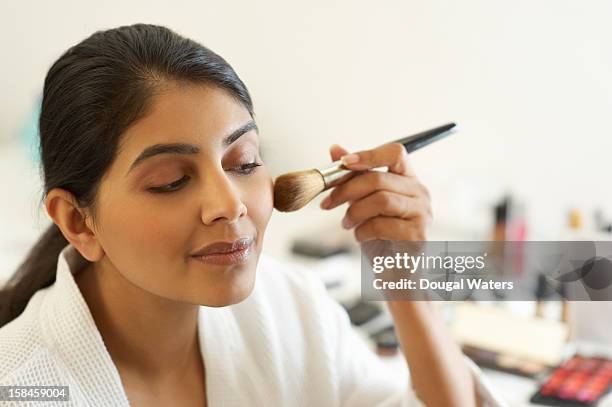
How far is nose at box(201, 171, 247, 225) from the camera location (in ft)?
2.08

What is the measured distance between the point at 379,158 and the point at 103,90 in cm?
31

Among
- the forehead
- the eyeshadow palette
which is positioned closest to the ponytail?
the forehead

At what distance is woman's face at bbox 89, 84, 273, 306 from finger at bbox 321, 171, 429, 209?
18cm

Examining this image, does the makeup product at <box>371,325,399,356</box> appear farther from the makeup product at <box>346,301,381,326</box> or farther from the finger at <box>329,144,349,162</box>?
the finger at <box>329,144,349,162</box>

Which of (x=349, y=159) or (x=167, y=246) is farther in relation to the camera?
(x=349, y=159)

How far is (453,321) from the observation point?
A: 120cm

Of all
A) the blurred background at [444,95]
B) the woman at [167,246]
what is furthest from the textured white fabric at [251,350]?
the blurred background at [444,95]

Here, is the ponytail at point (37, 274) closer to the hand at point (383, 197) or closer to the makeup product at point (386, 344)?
the hand at point (383, 197)

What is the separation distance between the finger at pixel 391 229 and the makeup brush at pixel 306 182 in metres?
0.06

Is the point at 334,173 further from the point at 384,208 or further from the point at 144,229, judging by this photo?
the point at 144,229

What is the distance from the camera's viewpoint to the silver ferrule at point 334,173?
2.60 ft

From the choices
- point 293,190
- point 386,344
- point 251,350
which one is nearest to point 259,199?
point 293,190

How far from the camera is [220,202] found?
0.63m

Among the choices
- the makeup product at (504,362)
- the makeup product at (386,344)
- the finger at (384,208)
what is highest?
the finger at (384,208)
